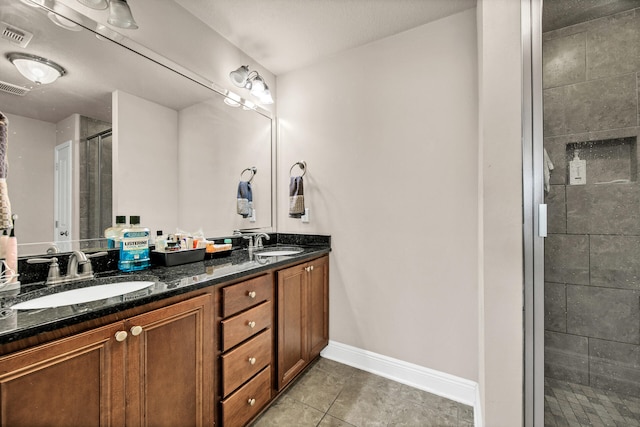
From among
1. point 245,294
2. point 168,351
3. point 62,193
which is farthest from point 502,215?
point 62,193

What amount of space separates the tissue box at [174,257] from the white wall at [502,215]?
1529mm

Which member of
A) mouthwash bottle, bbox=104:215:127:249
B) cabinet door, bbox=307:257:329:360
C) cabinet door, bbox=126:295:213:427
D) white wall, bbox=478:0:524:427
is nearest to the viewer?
cabinet door, bbox=126:295:213:427

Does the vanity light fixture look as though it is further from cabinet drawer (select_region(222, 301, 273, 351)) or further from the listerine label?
cabinet drawer (select_region(222, 301, 273, 351))

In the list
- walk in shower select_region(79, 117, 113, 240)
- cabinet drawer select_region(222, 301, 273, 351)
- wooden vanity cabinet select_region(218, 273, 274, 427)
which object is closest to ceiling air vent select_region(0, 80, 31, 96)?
walk in shower select_region(79, 117, 113, 240)

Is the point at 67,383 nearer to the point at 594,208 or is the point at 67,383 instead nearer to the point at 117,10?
the point at 117,10

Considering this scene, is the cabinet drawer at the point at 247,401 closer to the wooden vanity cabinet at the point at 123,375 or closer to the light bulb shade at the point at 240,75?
the wooden vanity cabinet at the point at 123,375

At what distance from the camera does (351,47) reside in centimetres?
211

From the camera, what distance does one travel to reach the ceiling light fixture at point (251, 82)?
2021 millimetres

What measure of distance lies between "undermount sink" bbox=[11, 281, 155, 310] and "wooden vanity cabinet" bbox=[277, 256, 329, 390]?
2.38 feet

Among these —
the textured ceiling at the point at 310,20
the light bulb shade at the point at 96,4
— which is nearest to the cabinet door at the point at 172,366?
the light bulb shade at the point at 96,4

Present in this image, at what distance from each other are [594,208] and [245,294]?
1.53 meters

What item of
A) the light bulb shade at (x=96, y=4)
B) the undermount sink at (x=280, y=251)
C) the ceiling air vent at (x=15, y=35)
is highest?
the light bulb shade at (x=96, y=4)

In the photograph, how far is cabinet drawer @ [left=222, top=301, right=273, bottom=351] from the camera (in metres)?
1.25

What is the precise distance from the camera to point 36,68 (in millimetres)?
1166
